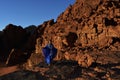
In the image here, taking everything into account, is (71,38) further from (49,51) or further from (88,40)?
(49,51)

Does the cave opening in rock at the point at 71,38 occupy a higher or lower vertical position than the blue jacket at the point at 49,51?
higher

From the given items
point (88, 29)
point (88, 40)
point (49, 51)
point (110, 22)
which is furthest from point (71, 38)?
point (49, 51)

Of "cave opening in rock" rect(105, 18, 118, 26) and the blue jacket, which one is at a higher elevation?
"cave opening in rock" rect(105, 18, 118, 26)

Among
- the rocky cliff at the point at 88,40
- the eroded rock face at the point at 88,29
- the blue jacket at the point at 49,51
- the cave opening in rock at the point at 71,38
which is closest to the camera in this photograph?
the rocky cliff at the point at 88,40

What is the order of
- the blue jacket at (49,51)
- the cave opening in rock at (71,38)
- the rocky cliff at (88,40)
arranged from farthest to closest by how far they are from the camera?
the cave opening in rock at (71,38) < the blue jacket at (49,51) < the rocky cliff at (88,40)

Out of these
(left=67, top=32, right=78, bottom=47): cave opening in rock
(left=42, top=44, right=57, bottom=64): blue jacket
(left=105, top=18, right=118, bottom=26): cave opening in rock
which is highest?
(left=105, top=18, right=118, bottom=26): cave opening in rock

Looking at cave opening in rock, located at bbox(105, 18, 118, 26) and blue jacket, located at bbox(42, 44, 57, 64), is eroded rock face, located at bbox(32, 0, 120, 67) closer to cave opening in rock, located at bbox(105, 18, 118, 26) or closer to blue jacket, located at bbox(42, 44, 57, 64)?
cave opening in rock, located at bbox(105, 18, 118, 26)

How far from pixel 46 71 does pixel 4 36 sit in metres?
42.0

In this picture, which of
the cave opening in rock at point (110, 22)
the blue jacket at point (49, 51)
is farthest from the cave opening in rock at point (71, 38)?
the blue jacket at point (49, 51)

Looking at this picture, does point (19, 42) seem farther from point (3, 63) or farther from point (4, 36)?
point (3, 63)

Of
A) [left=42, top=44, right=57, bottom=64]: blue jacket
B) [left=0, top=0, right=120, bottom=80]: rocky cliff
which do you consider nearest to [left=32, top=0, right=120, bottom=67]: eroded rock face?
[left=0, top=0, right=120, bottom=80]: rocky cliff

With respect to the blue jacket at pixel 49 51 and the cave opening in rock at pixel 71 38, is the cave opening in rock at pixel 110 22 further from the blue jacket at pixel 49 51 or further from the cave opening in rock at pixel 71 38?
the blue jacket at pixel 49 51

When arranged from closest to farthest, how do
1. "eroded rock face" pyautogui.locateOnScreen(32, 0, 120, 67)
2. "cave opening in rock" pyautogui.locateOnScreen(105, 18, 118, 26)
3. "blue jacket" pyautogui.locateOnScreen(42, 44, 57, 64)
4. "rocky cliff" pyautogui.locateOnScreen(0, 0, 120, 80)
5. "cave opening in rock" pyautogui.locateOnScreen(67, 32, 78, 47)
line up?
"rocky cliff" pyautogui.locateOnScreen(0, 0, 120, 80) → "blue jacket" pyautogui.locateOnScreen(42, 44, 57, 64) → "eroded rock face" pyautogui.locateOnScreen(32, 0, 120, 67) → "cave opening in rock" pyautogui.locateOnScreen(105, 18, 118, 26) → "cave opening in rock" pyautogui.locateOnScreen(67, 32, 78, 47)

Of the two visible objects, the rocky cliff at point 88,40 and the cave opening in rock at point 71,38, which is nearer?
the rocky cliff at point 88,40
